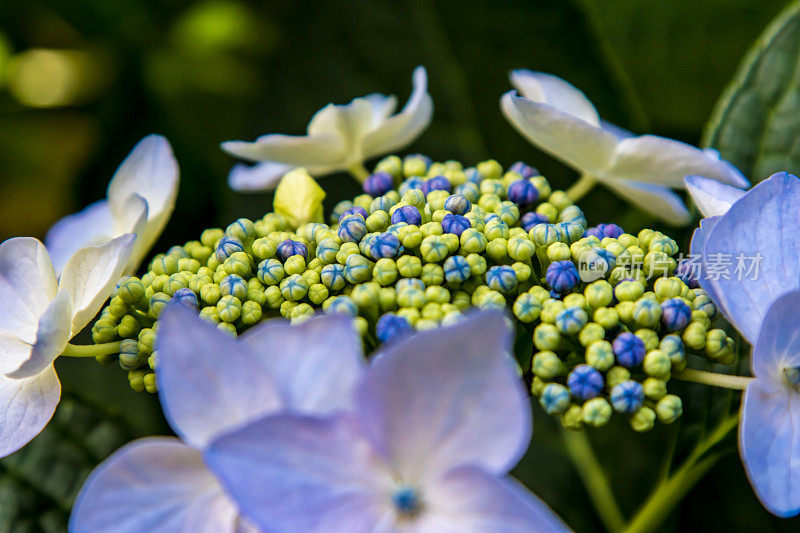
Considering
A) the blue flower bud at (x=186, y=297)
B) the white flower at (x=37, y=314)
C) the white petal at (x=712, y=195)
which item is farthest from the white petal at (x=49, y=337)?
the white petal at (x=712, y=195)

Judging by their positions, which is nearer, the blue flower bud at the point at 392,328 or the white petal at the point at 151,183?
the blue flower bud at the point at 392,328

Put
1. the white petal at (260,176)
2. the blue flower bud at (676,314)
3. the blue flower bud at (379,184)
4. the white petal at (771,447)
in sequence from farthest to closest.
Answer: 1. the white petal at (260,176)
2. the blue flower bud at (379,184)
3. the blue flower bud at (676,314)
4. the white petal at (771,447)

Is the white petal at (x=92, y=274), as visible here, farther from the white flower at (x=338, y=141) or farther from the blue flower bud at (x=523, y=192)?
the blue flower bud at (x=523, y=192)

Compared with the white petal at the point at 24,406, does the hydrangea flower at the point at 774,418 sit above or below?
above

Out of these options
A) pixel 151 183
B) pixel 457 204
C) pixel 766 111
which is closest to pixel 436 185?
pixel 457 204

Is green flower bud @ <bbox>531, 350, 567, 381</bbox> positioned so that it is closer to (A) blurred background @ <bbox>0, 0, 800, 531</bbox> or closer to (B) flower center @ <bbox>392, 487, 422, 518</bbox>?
(B) flower center @ <bbox>392, 487, 422, 518</bbox>

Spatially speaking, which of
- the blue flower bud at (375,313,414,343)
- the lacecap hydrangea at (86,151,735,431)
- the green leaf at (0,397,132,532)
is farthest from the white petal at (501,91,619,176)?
the green leaf at (0,397,132,532)

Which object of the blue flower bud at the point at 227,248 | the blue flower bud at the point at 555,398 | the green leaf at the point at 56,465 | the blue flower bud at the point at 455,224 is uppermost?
the blue flower bud at the point at 455,224
